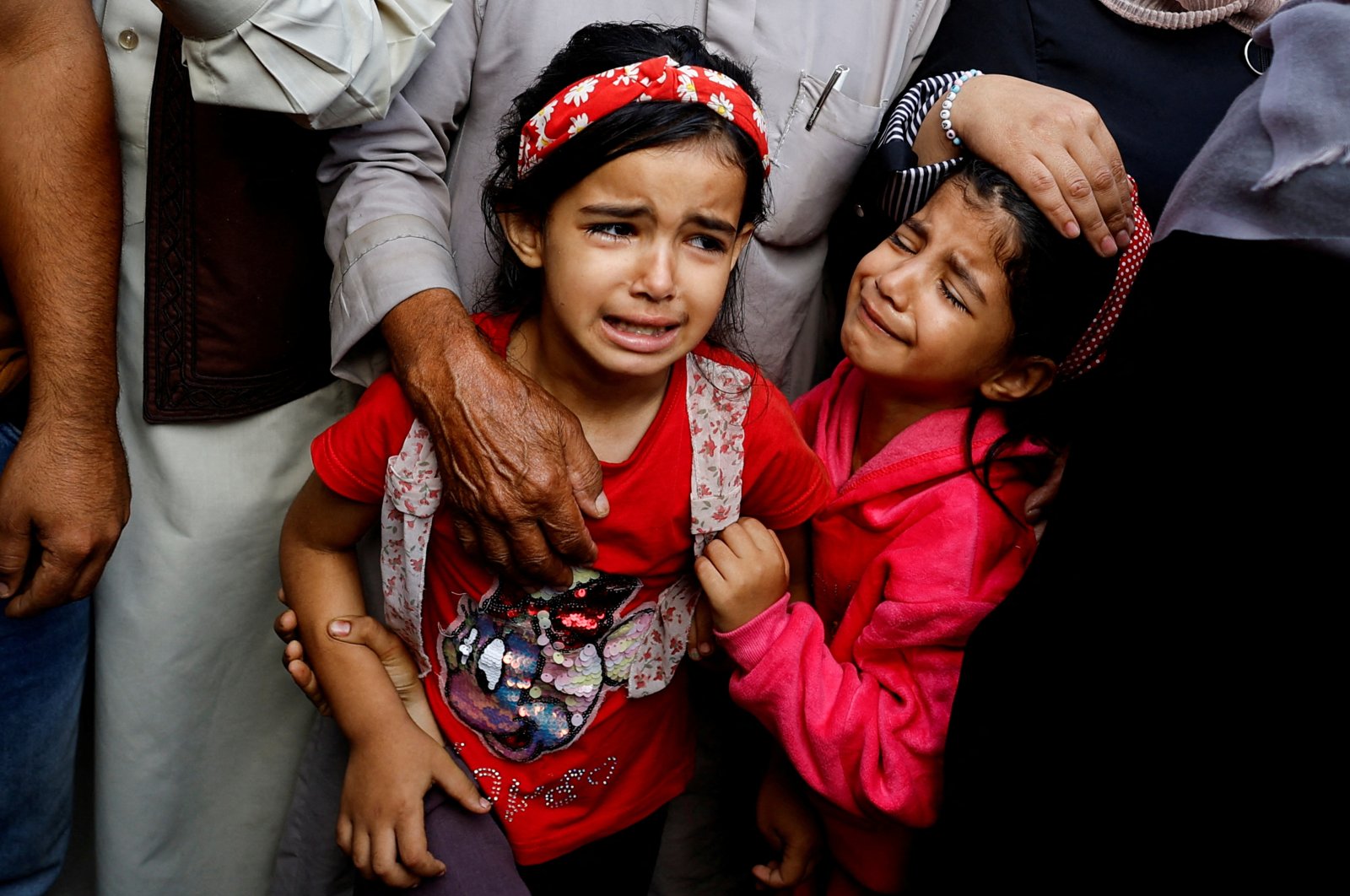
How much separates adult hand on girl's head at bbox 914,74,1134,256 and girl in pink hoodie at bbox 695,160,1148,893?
32mm

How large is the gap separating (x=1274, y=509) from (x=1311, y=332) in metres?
0.17

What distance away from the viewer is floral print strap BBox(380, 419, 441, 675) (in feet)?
4.42

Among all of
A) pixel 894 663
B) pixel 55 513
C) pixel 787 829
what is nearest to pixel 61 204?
pixel 55 513

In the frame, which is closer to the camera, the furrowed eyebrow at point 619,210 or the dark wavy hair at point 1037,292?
the furrowed eyebrow at point 619,210

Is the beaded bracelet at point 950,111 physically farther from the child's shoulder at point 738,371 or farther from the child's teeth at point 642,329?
the child's teeth at point 642,329

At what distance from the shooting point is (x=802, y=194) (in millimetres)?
1699

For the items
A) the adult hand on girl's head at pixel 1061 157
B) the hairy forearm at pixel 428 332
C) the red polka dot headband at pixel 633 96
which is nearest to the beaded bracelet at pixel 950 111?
the adult hand on girl's head at pixel 1061 157

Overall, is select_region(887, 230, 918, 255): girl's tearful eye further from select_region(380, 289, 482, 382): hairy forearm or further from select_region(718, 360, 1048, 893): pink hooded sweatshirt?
select_region(380, 289, 482, 382): hairy forearm

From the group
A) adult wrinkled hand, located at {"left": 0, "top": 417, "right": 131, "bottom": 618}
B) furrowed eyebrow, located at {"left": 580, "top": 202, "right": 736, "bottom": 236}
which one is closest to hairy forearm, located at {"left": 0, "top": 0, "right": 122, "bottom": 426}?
adult wrinkled hand, located at {"left": 0, "top": 417, "right": 131, "bottom": 618}

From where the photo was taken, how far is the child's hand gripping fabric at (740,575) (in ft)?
4.57

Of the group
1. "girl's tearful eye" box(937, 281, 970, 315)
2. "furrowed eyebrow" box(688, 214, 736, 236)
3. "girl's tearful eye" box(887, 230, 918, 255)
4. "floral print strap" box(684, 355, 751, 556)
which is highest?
"furrowed eyebrow" box(688, 214, 736, 236)

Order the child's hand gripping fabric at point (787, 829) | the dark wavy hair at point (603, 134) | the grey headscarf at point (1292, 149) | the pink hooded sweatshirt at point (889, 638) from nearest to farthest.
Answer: the grey headscarf at point (1292, 149) < the dark wavy hair at point (603, 134) < the pink hooded sweatshirt at point (889, 638) < the child's hand gripping fabric at point (787, 829)

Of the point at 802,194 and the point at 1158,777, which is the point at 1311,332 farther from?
the point at 802,194

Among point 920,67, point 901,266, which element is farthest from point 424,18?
point 920,67
